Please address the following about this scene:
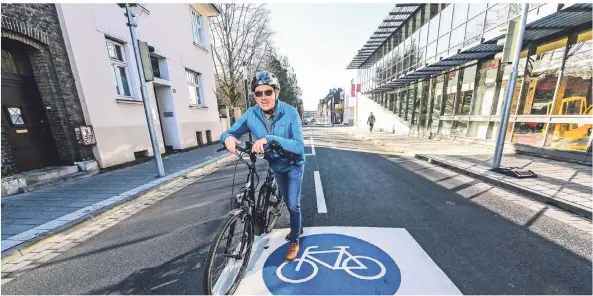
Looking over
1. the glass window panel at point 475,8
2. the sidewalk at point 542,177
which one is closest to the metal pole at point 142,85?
the sidewalk at point 542,177

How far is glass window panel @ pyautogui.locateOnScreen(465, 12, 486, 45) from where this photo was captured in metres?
9.85

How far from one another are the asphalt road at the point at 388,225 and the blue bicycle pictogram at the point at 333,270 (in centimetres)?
59

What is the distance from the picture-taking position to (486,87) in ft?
32.7

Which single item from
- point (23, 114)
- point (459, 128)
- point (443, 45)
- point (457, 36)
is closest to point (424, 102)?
point (443, 45)

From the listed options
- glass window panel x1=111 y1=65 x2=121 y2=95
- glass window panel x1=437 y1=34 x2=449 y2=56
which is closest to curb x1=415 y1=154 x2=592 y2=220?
glass window panel x1=437 y1=34 x2=449 y2=56

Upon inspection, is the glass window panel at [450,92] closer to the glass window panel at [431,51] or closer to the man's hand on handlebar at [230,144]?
the glass window panel at [431,51]

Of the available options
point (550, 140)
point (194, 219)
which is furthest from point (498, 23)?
point (194, 219)

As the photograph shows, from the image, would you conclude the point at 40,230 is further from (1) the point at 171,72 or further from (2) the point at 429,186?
(1) the point at 171,72

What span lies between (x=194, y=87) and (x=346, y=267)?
13.0 metres

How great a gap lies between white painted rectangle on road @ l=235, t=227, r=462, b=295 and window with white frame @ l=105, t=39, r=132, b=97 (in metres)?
7.99

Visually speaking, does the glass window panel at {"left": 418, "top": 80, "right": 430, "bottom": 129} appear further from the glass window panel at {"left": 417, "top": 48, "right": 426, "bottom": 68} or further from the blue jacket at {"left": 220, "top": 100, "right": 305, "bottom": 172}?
the blue jacket at {"left": 220, "top": 100, "right": 305, "bottom": 172}

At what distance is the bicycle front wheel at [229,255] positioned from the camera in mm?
1845

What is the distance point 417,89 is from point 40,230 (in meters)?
19.1

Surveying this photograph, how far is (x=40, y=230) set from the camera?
3.27m
